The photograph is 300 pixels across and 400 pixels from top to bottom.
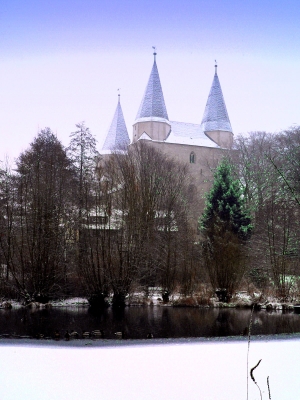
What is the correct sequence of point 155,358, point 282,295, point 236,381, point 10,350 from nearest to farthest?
point 236,381, point 155,358, point 10,350, point 282,295

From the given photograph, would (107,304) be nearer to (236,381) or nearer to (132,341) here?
(132,341)

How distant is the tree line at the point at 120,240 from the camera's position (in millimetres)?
21281

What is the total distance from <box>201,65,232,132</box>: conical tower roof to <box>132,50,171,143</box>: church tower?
5.84 metres

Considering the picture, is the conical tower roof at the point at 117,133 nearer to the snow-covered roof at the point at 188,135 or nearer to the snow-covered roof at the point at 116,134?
the snow-covered roof at the point at 116,134

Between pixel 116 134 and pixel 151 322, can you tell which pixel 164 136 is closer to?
pixel 116 134

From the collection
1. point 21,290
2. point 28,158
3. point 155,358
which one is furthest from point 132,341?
point 28,158

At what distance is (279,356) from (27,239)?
1526cm

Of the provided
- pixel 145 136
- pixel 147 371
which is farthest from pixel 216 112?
pixel 147 371

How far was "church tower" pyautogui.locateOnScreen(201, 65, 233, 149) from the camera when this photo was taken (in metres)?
55.2

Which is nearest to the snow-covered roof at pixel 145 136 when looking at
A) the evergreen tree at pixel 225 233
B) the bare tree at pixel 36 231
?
the evergreen tree at pixel 225 233

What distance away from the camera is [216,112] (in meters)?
55.8

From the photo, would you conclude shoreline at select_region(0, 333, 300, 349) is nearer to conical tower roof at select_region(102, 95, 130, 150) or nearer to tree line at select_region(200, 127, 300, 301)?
tree line at select_region(200, 127, 300, 301)

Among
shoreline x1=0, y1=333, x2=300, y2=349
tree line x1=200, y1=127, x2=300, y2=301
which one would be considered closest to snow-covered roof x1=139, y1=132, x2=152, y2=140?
tree line x1=200, y1=127, x2=300, y2=301

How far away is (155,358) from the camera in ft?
29.2
